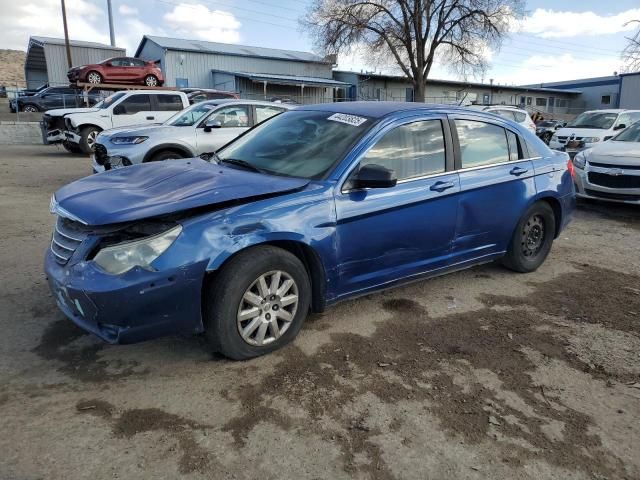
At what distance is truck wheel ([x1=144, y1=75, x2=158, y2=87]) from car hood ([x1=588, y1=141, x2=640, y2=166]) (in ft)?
67.1

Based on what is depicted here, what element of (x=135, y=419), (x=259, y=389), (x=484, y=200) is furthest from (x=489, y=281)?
(x=135, y=419)

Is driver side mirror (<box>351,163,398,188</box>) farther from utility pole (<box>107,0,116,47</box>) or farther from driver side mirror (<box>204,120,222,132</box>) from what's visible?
utility pole (<box>107,0,116,47</box>)

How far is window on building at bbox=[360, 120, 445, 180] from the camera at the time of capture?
149 inches

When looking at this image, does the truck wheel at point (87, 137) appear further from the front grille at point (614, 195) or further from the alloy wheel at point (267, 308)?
the alloy wheel at point (267, 308)

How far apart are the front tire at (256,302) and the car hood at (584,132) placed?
13.3 metres

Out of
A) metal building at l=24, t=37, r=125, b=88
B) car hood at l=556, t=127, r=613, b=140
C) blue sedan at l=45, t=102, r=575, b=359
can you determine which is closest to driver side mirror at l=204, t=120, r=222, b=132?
blue sedan at l=45, t=102, r=575, b=359

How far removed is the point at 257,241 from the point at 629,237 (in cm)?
587

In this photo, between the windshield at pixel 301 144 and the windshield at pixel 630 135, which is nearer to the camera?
the windshield at pixel 301 144

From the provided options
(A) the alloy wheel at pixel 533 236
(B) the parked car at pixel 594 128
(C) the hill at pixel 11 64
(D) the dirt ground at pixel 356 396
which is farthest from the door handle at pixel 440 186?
(C) the hill at pixel 11 64

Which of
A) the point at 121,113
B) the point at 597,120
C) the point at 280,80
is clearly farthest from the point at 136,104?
the point at 280,80

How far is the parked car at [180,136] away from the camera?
8.52 meters

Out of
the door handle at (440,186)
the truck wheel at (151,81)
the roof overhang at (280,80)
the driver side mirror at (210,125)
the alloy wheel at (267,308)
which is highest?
the roof overhang at (280,80)

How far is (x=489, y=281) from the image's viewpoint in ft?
16.2

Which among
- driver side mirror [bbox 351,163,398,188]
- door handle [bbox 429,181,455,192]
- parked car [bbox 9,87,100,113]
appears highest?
parked car [bbox 9,87,100,113]
